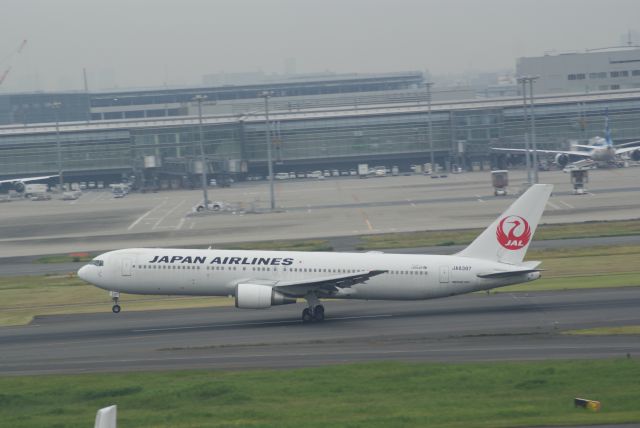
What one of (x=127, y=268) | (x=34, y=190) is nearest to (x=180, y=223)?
(x=34, y=190)

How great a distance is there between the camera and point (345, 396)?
38.1 metres

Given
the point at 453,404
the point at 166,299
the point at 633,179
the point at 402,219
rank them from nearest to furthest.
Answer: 1. the point at 453,404
2. the point at 166,299
3. the point at 402,219
4. the point at 633,179

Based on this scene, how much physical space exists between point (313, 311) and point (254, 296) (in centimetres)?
358

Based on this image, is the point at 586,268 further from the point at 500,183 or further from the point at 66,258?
the point at 500,183

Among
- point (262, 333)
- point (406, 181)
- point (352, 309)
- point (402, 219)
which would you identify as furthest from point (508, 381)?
point (406, 181)

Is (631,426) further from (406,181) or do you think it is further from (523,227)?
(406,181)

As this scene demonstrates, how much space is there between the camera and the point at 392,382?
40.1 meters

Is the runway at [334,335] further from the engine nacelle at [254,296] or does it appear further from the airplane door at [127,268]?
the airplane door at [127,268]

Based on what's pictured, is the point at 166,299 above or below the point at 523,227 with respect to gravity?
below

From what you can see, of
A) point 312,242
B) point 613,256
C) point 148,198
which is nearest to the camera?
point 613,256

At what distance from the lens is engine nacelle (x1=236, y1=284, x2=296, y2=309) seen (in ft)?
182

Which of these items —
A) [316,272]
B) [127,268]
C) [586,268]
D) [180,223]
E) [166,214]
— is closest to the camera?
[316,272]

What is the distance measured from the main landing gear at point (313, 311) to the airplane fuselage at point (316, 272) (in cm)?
113

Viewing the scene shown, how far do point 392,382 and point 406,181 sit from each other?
5704 inches
